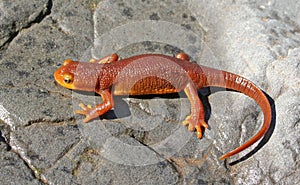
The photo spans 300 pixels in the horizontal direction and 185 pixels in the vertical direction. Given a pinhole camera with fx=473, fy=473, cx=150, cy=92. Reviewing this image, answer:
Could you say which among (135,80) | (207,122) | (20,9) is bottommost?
(207,122)

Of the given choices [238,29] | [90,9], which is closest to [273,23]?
[238,29]

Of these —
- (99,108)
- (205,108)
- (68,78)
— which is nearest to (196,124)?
(205,108)

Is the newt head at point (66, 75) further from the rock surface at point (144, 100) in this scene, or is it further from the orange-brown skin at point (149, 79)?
the rock surface at point (144, 100)

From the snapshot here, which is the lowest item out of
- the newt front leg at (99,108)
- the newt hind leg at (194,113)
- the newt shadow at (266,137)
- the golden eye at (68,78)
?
the newt shadow at (266,137)

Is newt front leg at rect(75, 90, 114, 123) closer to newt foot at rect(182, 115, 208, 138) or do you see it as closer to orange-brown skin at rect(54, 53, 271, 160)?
orange-brown skin at rect(54, 53, 271, 160)

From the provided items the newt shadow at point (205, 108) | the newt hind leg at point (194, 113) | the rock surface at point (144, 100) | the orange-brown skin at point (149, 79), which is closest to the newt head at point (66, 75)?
the orange-brown skin at point (149, 79)

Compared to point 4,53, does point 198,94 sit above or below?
below

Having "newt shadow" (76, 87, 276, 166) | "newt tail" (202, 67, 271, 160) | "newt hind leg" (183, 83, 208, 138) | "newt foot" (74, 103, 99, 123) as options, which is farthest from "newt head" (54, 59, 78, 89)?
"newt tail" (202, 67, 271, 160)

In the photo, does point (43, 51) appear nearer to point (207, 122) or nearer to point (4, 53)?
point (4, 53)
